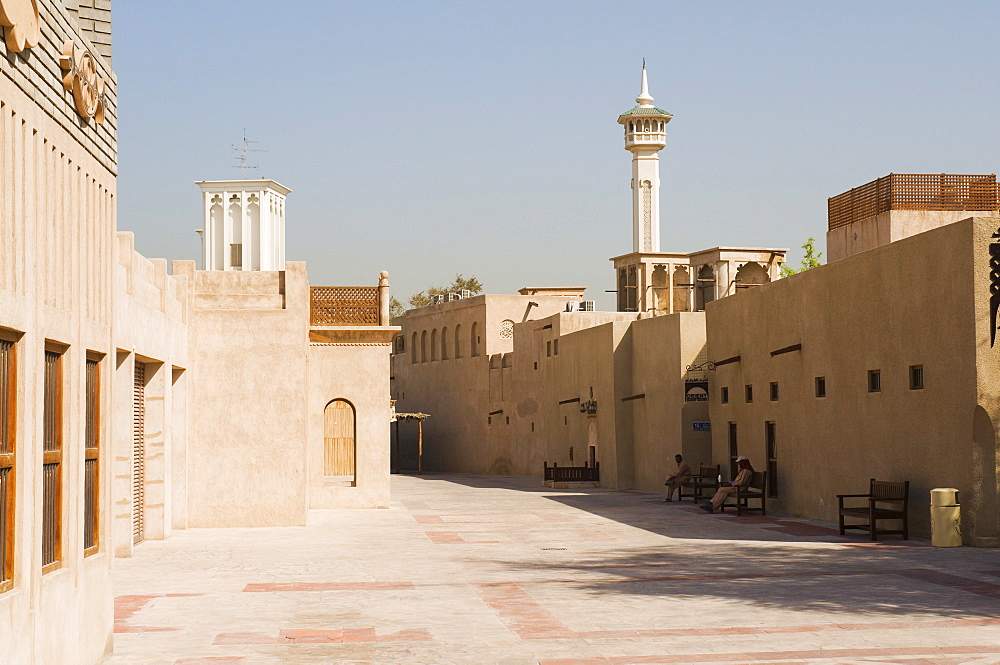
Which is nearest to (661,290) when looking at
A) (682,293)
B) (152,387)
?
(682,293)

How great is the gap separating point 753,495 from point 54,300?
18042 millimetres

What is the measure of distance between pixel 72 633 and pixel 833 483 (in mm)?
16258

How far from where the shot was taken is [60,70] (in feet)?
27.0

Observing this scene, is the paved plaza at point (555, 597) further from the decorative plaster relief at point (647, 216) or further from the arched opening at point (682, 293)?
the decorative plaster relief at point (647, 216)

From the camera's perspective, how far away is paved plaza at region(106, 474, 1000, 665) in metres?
9.87

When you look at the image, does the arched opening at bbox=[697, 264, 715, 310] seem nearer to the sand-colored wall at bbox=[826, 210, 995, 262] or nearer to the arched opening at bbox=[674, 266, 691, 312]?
the arched opening at bbox=[674, 266, 691, 312]

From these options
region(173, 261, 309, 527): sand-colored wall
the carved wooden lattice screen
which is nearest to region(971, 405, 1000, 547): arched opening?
region(173, 261, 309, 527): sand-colored wall

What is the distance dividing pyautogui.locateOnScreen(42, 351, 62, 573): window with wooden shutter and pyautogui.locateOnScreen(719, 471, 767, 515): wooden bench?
56.8 ft

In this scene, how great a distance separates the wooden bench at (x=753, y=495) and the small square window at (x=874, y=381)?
4.21 meters

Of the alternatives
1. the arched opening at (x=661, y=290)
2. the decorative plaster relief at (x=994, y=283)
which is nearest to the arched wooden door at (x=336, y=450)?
the decorative plaster relief at (x=994, y=283)

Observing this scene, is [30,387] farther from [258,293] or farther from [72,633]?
[258,293]

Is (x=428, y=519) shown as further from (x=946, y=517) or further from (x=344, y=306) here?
(x=946, y=517)

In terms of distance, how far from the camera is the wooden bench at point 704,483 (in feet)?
89.0

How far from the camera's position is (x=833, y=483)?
855 inches
